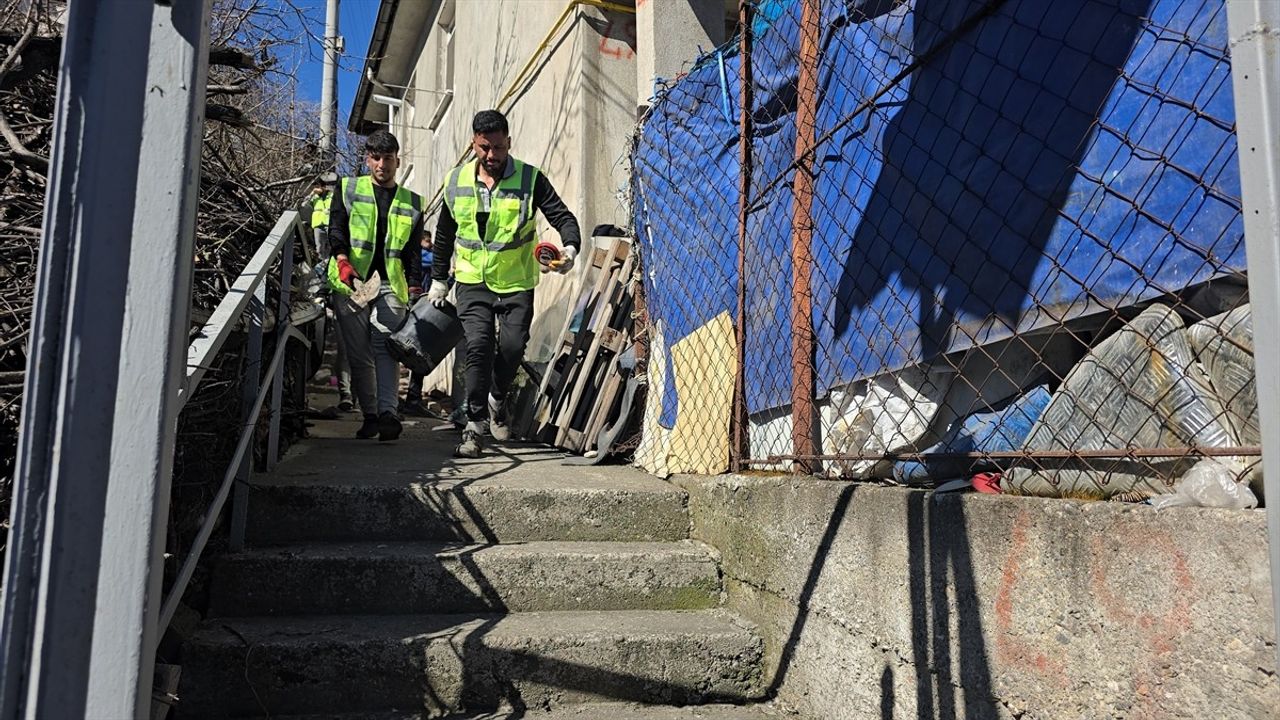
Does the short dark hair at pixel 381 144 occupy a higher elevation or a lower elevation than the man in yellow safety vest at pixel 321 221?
higher

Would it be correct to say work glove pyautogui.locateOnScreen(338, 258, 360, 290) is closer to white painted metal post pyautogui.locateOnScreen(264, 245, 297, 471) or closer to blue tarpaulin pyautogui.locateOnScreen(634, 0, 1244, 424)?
white painted metal post pyautogui.locateOnScreen(264, 245, 297, 471)

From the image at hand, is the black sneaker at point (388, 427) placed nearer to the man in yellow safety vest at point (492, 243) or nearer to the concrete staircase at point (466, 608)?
the man in yellow safety vest at point (492, 243)

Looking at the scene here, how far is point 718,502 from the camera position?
3373 mm

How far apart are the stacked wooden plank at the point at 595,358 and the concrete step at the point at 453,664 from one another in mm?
1753

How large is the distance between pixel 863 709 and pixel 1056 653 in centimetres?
78

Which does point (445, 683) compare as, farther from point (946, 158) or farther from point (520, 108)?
point (520, 108)

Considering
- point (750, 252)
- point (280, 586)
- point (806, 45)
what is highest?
point (806, 45)

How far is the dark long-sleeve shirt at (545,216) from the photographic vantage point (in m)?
4.68

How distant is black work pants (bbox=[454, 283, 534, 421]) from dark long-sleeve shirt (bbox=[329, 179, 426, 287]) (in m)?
0.48

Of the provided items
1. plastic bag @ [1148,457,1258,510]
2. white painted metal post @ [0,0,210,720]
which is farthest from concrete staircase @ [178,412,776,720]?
white painted metal post @ [0,0,210,720]

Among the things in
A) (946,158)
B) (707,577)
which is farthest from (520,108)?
(946,158)

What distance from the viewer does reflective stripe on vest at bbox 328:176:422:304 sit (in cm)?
493

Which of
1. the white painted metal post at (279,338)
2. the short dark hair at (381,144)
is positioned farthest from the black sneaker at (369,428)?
the short dark hair at (381,144)

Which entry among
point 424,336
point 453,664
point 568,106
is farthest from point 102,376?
point 568,106
